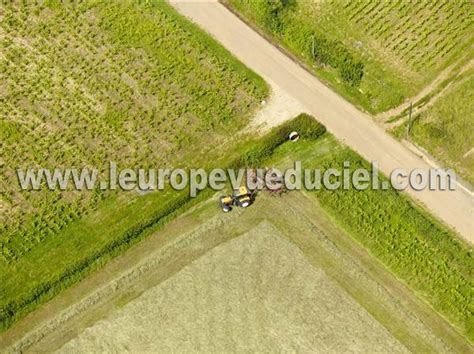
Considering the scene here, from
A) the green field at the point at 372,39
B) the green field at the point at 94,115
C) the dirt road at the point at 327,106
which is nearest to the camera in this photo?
the green field at the point at 94,115

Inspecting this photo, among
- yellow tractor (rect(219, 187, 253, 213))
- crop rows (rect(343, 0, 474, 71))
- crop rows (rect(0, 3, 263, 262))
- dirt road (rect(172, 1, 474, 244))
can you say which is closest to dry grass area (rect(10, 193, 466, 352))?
yellow tractor (rect(219, 187, 253, 213))

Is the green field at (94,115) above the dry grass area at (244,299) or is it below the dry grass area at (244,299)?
above

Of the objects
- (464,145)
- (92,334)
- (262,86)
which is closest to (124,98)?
(262,86)

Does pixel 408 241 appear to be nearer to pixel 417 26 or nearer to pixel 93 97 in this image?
pixel 417 26

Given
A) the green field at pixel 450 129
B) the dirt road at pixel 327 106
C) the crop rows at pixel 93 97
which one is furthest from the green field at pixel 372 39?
the crop rows at pixel 93 97

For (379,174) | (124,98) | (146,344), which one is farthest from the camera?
(124,98)

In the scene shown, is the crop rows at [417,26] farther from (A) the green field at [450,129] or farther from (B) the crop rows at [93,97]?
(B) the crop rows at [93,97]

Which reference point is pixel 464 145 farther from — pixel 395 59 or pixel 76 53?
pixel 76 53
